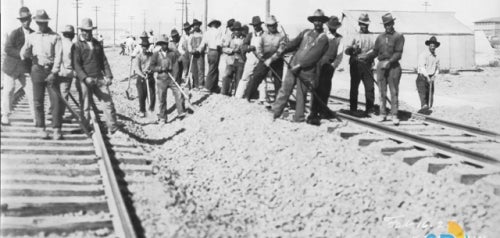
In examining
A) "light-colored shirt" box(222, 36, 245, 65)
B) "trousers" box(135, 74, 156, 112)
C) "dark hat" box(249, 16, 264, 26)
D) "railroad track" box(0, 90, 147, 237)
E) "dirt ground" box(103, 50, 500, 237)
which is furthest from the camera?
"light-colored shirt" box(222, 36, 245, 65)

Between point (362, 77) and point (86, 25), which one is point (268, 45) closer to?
point (362, 77)

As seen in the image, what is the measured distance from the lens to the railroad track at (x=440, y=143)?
6859 millimetres

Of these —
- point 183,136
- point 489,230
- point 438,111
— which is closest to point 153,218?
point 489,230

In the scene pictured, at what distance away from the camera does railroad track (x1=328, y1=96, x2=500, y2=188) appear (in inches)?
270

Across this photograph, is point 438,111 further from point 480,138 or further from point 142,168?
point 142,168

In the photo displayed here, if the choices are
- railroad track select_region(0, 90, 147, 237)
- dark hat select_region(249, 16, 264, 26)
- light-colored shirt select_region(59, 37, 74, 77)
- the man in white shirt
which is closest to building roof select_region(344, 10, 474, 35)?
the man in white shirt

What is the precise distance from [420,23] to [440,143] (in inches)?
1213

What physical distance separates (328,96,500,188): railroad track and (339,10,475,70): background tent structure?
82.7 ft

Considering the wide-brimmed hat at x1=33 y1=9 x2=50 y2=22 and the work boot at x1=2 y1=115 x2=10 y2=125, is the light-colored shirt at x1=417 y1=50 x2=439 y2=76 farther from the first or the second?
the work boot at x1=2 y1=115 x2=10 y2=125

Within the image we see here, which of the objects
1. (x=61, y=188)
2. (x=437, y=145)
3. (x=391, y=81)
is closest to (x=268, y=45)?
(x=391, y=81)

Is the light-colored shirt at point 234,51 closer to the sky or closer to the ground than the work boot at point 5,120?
closer to the sky

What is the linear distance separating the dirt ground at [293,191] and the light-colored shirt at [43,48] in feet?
6.00

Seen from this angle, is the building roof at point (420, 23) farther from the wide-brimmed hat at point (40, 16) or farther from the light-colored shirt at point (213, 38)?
the wide-brimmed hat at point (40, 16)

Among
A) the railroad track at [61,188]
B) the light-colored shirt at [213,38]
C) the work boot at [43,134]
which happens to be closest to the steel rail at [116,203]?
the railroad track at [61,188]
